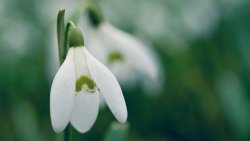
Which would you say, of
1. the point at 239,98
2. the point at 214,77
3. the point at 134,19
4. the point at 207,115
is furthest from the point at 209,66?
the point at 134,19

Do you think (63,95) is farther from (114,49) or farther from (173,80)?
(173,80)

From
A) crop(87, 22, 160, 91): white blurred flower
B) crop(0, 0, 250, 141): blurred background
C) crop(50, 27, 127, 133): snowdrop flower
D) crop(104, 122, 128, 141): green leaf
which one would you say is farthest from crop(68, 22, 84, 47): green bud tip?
crop(0, 0, 250, 141): blurred background

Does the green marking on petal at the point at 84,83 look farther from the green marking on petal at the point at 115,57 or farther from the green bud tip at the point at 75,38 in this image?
the green marking on petal at the point at 115,57

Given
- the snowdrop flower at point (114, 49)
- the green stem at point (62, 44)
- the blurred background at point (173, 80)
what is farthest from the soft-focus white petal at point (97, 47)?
the green stem at point (62, 44)

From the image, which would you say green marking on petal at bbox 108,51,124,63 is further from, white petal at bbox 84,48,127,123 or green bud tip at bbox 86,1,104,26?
white petal at bbox 84,48,127,123

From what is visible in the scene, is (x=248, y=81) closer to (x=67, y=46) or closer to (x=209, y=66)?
(x=209, y=66)

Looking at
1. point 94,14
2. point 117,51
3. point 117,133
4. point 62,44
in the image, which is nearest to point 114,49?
point 117,51

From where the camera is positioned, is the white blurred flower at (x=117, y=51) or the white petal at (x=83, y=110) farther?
the white blurred flower at (x=117, y=51)
